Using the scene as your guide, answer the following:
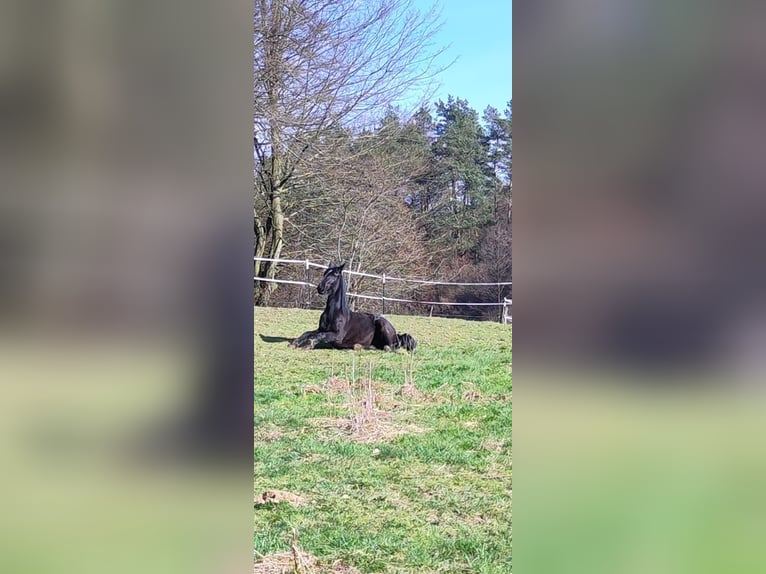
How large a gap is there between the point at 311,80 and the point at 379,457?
15.4ft

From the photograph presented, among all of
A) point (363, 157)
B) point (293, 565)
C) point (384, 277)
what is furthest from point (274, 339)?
point (293, 565)

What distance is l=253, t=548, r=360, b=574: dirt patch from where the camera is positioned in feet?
8.69

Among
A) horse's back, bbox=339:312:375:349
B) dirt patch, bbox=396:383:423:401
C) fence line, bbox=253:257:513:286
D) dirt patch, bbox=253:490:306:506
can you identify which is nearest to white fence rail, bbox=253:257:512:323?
fence line, bbox=253:257:513:286

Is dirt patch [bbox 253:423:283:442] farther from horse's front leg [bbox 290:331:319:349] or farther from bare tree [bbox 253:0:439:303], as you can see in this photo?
bare tree [bbox 253:0:439:303]

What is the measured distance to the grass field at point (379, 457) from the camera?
3285 millimetres

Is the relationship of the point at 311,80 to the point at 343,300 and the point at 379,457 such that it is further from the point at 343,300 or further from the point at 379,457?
the point at 379,457

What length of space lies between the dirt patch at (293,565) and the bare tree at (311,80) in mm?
4697

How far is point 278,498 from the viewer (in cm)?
381

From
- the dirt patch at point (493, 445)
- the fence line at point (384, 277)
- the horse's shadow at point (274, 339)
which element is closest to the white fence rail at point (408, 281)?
the fence line at point (384, 277)
